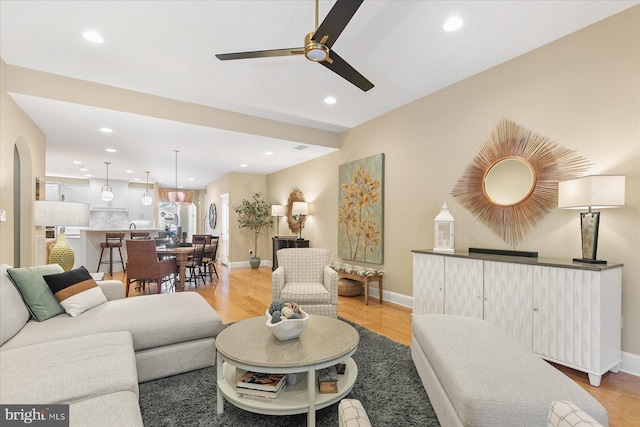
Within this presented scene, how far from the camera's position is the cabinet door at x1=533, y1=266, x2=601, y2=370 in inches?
87.4

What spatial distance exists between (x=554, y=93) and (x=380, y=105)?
6.89ft

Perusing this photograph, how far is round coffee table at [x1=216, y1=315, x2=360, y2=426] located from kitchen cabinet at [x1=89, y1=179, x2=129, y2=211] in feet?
32.3

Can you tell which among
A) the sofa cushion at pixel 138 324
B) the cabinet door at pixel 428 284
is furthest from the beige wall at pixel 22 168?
the cabinet door at pixel 428 284

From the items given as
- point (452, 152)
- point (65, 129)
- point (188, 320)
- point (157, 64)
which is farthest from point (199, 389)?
point (65, 129)

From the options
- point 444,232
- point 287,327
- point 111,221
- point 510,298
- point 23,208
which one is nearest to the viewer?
point 287,327

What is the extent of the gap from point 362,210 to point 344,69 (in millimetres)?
2934

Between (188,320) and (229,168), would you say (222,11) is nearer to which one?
(188,320)

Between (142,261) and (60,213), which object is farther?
(142,261)

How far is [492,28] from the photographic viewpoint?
8.77 feet

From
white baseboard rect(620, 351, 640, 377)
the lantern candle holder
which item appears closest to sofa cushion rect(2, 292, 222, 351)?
the lantern candle holder

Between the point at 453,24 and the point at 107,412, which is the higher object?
the point at 453,24

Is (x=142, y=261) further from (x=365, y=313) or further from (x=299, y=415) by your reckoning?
(x=299, y=415)

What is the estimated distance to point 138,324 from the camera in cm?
225

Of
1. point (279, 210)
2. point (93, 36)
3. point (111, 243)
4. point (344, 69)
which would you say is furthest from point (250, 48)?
point (111, 243)
